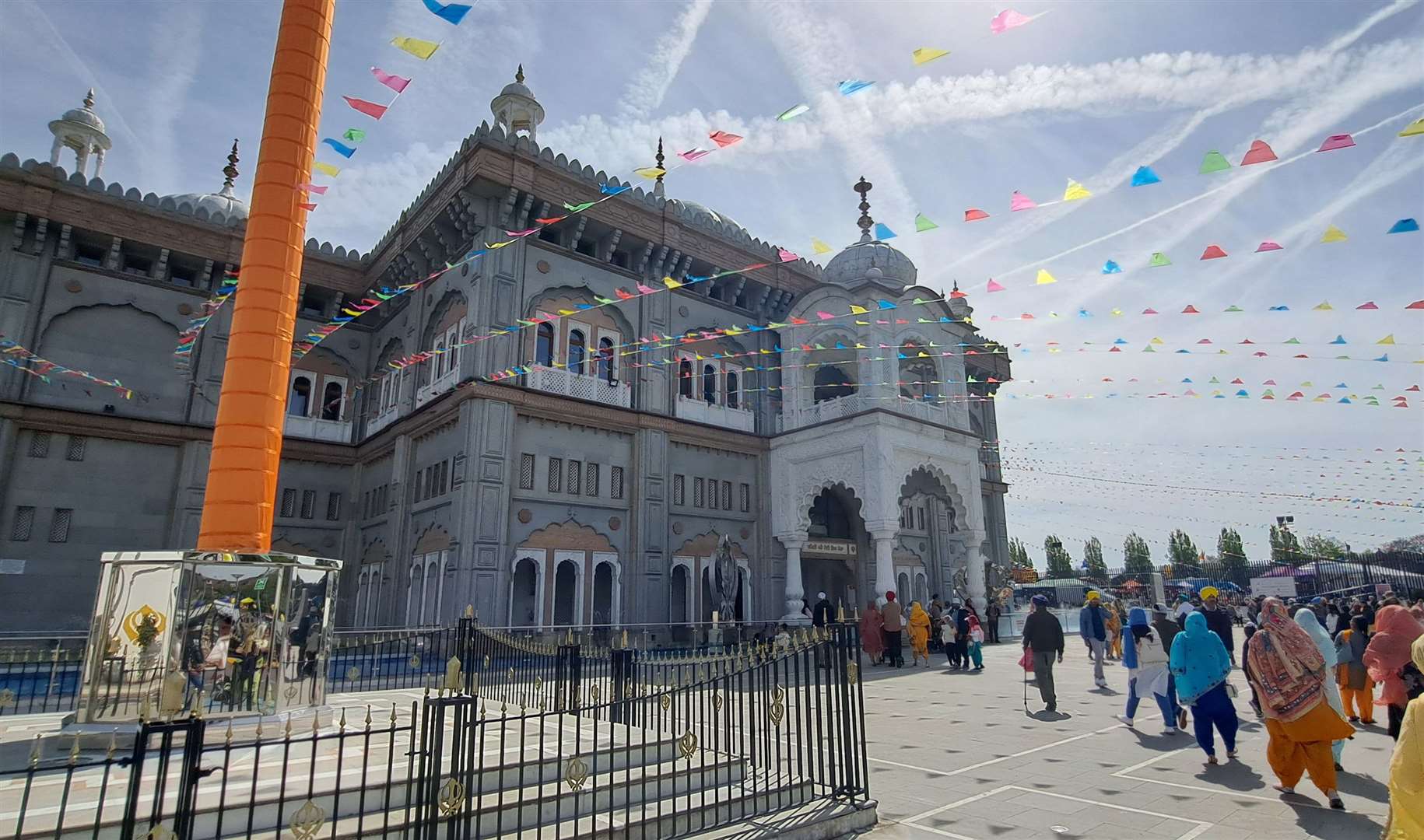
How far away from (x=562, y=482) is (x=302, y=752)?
39.4 feet

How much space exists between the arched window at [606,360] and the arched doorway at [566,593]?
4.82m

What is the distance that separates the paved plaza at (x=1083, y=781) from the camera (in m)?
5.34

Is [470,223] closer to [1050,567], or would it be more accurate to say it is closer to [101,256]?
[101,256]

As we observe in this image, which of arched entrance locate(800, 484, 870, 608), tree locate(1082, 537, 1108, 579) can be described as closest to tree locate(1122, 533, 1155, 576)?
tree locate(1082, 537, 1108, 579)

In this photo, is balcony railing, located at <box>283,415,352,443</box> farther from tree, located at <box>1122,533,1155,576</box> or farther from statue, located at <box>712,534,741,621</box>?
tree, located at <box>1122,533,1155,576</box>

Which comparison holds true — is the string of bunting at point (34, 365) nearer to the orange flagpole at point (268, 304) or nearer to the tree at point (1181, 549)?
the orange flagpole at point (268, 304)

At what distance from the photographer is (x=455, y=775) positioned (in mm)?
4219

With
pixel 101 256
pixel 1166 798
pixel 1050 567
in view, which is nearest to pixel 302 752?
pixel 1166 798

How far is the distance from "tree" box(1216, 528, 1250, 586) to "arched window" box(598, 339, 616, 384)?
111 ft

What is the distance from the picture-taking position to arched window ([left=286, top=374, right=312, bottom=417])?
73.3 feet

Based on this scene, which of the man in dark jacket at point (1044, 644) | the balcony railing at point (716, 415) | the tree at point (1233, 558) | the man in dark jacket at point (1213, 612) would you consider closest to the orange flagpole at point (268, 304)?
the man in dark jacket at point (1044, 644)

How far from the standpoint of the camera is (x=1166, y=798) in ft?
19.7

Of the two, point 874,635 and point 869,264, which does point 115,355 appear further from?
point 869,264

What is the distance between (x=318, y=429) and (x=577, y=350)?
352 inches
